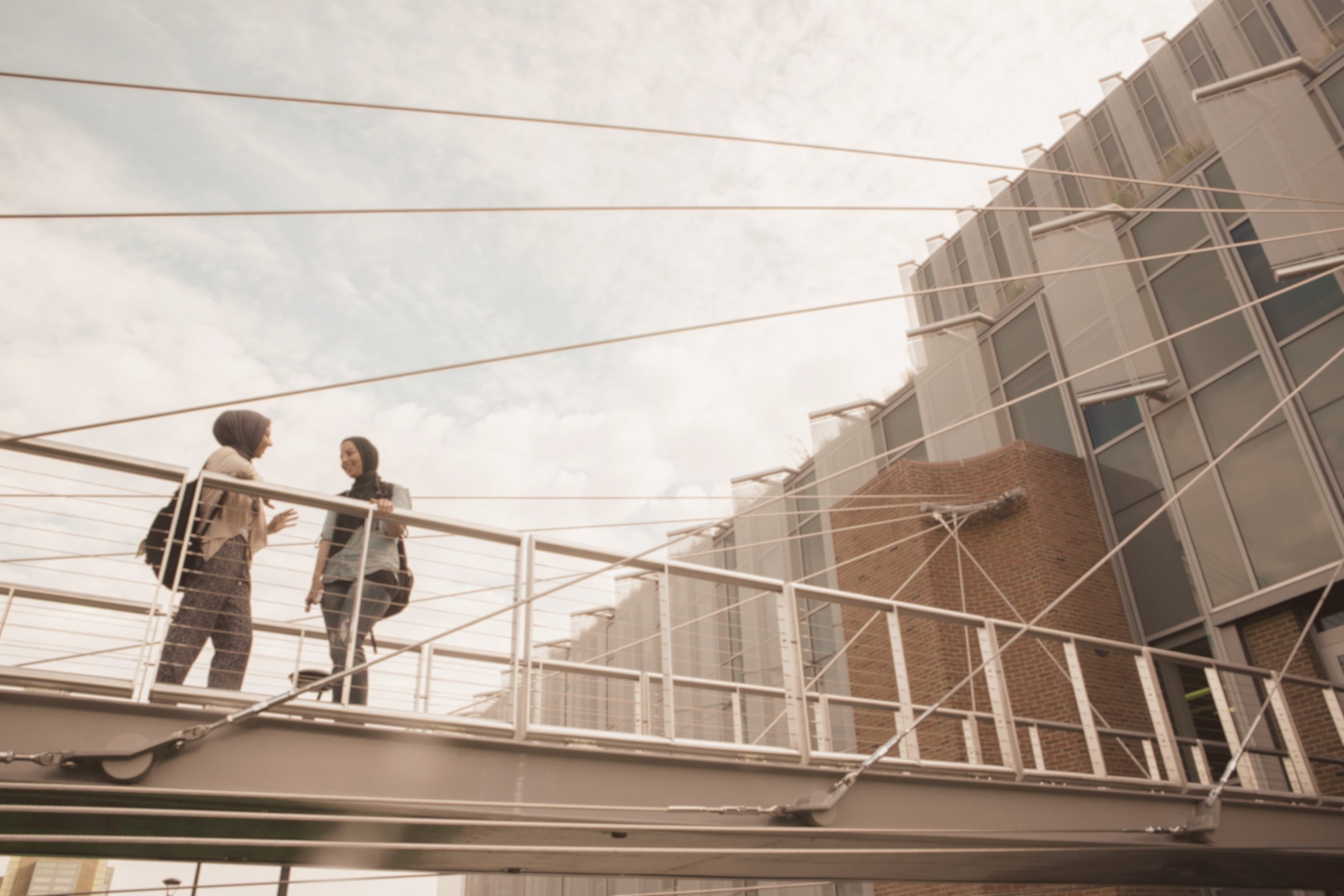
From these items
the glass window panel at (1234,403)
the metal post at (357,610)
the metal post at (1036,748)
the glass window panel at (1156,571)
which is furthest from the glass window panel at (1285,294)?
the metal post at (357,610)

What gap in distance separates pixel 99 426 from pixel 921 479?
398 inches

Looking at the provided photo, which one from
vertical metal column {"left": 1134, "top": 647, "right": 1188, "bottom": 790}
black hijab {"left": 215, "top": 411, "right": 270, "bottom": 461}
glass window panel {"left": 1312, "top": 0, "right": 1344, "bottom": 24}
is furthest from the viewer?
glass window panel {"left": 1312, "top": 0, "right": 1344, "bottom": 24}

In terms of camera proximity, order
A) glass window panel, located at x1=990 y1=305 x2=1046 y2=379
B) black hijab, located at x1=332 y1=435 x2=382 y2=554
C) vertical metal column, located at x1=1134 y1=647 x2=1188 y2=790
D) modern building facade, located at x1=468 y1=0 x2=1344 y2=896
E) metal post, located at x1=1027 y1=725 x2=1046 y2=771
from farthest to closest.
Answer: glass window panel, located at x1=990 y1=305 x2=1046 y2=379 → modern building facade, located at x1=468 y1=0 x2=1344 y2=896 → metal post, located at x1=1027 y1=725 x2=1046 y2=771 → vertical metal column, located at x1=1134 y1=647 x2=1188 y2=790 → black hijab, located at x1=332 y1=435 x2=382 y2=554

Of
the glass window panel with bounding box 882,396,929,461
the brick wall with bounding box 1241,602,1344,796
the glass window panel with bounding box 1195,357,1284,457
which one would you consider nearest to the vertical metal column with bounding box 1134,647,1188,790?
the brick wall with bounding box 1241,602,1344,796

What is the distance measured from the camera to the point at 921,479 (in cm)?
1275

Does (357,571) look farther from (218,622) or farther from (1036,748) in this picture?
(1036,748)

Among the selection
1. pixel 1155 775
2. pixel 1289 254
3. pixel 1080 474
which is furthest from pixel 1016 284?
pixel 1155 775

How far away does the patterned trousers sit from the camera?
4.66m

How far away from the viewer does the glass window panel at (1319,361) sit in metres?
10.3

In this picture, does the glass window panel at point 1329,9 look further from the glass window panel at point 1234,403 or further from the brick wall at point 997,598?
the brick wall at point 997,598

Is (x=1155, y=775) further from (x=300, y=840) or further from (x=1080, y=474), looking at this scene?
(x=300, y=840)

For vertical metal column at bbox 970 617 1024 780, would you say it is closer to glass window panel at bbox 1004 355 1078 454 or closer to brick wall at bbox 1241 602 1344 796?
brick wall at bbox 1241 602 1344 796

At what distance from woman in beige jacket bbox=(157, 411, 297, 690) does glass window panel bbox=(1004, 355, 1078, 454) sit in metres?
10.8

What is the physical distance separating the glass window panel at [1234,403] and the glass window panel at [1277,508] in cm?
19
